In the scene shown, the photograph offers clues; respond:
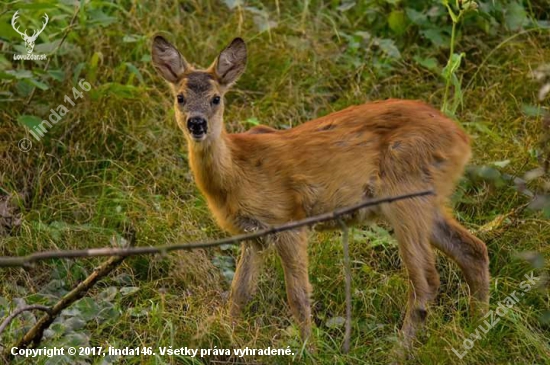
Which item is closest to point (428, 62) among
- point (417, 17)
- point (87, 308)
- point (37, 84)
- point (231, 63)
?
point (417, 17)

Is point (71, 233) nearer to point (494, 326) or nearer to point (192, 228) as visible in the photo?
point (192, 228)

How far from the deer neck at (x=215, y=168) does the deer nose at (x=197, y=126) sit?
119 mm

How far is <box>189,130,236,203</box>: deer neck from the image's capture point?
19.7 ft

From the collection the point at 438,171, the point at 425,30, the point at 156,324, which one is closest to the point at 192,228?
the point at 156,324

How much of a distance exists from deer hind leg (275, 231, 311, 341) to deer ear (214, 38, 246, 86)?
1.07 metres

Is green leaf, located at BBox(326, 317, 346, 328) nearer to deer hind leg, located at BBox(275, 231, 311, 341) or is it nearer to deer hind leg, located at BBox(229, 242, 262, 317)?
deer hind leg, located at BBox(275, 231, 311, 341)

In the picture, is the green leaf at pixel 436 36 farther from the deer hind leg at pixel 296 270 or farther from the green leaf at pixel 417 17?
the deer hind leg at pixel 296 270

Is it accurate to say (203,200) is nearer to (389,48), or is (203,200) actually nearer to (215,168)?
(215,168)

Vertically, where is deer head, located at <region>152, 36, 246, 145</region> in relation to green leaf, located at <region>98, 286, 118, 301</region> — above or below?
above

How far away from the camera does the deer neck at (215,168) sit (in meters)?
6.02

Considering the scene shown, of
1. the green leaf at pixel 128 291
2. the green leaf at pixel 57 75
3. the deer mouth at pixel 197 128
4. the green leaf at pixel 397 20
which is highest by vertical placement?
the deer mouth at pixel 197 128

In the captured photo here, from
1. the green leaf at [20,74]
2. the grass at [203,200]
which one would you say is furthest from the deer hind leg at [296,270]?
the green leaf at [20,74]

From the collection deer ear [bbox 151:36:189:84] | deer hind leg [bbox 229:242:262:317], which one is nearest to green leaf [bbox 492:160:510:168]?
deer hind leg [bbox 229:242:262:317]

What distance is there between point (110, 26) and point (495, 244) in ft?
11.3
